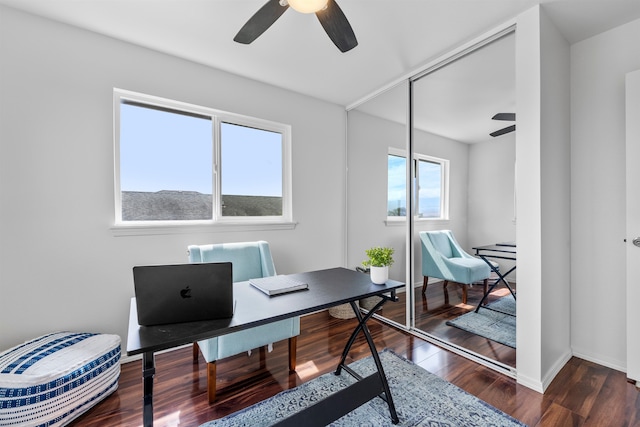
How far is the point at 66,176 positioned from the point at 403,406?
2.77 m

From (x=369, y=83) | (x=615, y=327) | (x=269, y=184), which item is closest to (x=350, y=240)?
(x=269, y=184)

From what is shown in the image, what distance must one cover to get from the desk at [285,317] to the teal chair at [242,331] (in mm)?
433

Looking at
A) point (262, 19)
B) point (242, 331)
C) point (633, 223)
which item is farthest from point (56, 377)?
point (633, 223)

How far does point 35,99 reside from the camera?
1932 mm

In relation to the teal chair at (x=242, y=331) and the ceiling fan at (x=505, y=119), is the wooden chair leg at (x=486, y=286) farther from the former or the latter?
the teal chair at (x=242, y=331)

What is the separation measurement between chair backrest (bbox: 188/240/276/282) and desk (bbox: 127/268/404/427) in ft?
2.33

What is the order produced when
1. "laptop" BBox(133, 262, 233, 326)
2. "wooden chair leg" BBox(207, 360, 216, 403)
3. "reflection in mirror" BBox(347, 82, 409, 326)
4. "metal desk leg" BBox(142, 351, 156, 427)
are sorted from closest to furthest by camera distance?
"metal desk leg" BBox(142, 351, 156, 427), "laptop" BBox(133, 262, 233, 326), "wooden chair leg" BBox(207, 360, 216, 403), "reflection in mirror" BBox(347, 82, 409, 326)

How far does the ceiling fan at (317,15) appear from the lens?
4.54 feet

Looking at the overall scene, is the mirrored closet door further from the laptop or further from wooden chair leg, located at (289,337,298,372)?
the laptop

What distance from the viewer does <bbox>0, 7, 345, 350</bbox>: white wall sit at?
6.12 ft

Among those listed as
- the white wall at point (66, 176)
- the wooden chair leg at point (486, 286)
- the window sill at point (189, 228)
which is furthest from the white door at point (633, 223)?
the white wall at point (66, 176)

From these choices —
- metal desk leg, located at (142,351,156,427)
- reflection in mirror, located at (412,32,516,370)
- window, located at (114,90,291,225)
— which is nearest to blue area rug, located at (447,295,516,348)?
reflection in mirror, located at (412,32,516,370)

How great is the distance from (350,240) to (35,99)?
3.06m

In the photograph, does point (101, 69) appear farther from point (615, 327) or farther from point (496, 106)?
point (615, 327)
